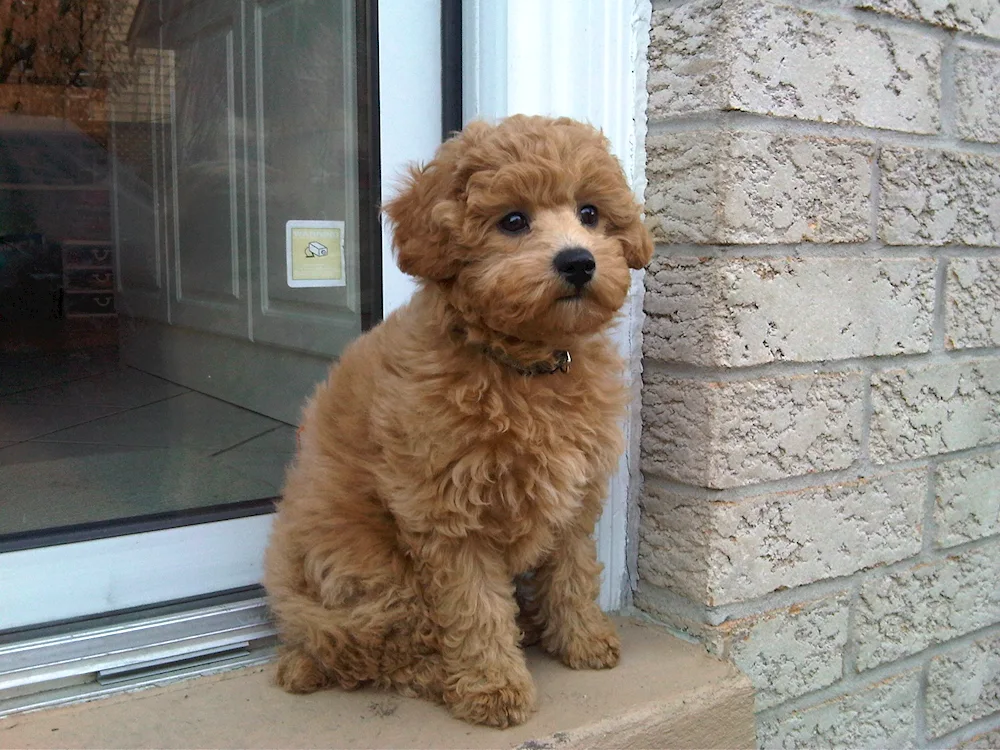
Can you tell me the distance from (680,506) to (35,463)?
6.70 feet

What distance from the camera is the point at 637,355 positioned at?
2.21m

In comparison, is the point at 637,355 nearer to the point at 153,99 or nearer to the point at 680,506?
the point at 680,506

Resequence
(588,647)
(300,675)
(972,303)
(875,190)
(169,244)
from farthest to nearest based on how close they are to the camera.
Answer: (169,244), (972,303), (875,190), (588,647), (300,675)

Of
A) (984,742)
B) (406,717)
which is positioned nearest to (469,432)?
(406,717)

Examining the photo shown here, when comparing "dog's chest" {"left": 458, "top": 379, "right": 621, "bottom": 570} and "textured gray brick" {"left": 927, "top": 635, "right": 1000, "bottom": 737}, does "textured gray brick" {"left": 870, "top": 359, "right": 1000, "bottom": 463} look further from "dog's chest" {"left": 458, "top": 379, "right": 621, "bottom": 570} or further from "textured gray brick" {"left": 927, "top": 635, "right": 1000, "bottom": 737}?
"dog's chest" {"left": 458, "top": 379, "right": 621, "bottom": 570}

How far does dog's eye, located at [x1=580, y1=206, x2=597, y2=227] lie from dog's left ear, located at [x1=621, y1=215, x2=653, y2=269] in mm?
72

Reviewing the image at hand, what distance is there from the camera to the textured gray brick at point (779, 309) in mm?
2025

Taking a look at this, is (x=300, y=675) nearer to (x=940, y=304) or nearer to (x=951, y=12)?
(x=940, y=304)

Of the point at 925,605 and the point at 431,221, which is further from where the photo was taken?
the point at 925,605

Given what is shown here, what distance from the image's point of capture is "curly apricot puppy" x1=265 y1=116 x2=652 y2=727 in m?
1.65

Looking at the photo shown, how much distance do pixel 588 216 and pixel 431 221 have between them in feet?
1.06

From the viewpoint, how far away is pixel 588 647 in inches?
79.2

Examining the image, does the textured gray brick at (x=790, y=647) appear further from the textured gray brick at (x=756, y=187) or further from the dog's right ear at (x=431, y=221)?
the dog's right ear at (x=431, y=221)

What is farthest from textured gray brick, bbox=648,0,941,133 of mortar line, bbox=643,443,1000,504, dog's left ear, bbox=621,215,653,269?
mortar line, bbox=643,443,1000,504
